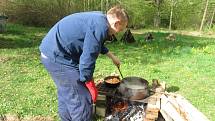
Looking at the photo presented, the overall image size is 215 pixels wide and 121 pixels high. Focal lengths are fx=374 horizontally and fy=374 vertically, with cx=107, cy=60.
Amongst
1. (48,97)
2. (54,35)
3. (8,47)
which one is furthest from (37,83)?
(8,47)

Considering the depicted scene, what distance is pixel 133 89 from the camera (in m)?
5.39

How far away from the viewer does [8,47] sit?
35.6ft

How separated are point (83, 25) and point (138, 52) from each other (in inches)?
269

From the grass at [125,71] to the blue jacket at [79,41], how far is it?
1680 millimetres

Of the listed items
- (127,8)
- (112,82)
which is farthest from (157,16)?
(112,82)

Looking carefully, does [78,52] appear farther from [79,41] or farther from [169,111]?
[169,111]

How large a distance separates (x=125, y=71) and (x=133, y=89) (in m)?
2.99

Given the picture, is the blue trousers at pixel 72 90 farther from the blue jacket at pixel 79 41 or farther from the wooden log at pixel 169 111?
the wooden log at pixel 169 111

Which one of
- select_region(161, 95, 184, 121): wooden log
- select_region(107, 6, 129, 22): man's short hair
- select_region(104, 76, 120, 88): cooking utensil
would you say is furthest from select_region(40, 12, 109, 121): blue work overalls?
select_region(104, 76, 120, 88): cooking utensil

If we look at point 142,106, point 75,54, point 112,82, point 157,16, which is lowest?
point 157,16


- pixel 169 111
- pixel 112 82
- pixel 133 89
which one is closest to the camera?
pixel 169 111

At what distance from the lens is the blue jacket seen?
4012mm

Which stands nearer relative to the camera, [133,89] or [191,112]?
[191,112]

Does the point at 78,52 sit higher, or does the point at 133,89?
the point at 78,52
